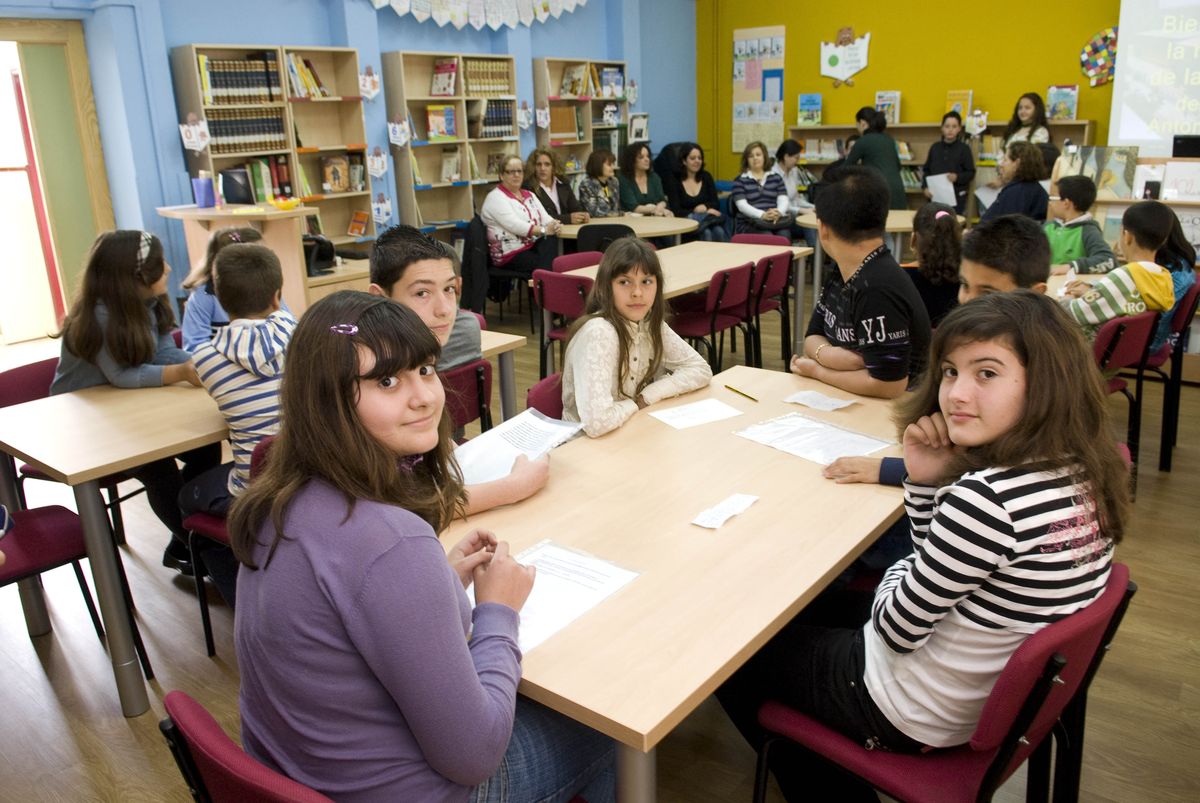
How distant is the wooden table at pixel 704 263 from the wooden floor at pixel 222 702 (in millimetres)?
2281

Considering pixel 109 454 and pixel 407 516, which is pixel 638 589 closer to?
pixel 407 516

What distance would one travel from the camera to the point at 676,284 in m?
4.65

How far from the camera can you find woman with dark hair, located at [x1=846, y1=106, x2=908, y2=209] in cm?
771

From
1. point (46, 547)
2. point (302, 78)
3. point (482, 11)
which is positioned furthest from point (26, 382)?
point (482, 11)

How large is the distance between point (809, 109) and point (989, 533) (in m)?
8.53

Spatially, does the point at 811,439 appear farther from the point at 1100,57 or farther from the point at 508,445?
the point at 1100,57

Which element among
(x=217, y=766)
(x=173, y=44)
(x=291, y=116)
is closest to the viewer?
(x=217, y=766)

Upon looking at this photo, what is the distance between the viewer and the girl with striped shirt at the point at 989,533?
1.29 meters

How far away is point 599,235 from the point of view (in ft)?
20.8

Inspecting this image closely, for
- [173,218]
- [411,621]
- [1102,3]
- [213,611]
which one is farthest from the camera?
[1102,3]

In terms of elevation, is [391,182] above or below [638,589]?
above

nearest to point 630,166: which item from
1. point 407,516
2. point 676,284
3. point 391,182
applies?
point 391,182

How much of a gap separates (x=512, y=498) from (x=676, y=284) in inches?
116

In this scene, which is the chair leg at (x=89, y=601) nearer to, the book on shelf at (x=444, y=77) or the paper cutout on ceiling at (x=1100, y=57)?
the book on shelf at (x=444, y=77)
